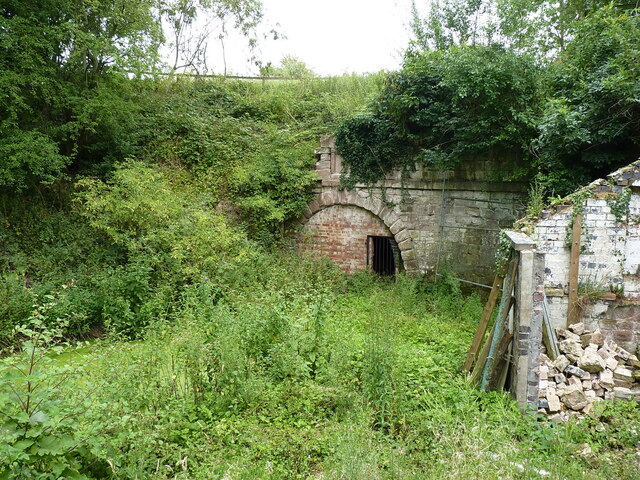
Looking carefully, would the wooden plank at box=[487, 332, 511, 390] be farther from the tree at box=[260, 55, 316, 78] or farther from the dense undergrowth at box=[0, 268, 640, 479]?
the tree at box=[260, 55, 316, 78]

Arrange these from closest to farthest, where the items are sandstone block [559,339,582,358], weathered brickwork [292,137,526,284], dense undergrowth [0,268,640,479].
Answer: dense undergrowth [0,268,640,479] → sandstone block [559,339,582,358] → weathered brickwork [292,137,526,284]

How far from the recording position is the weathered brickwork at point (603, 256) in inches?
250

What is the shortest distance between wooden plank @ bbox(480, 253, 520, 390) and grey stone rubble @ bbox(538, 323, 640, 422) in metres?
0.57

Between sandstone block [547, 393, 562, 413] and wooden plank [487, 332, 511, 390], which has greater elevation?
wooden plank [487, 332, 511, 390]

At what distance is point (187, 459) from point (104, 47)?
8.19 m

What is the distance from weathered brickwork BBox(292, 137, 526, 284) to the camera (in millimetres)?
9211

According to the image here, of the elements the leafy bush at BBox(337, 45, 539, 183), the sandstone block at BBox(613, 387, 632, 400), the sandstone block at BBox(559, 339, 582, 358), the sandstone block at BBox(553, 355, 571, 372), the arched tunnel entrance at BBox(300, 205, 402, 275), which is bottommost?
the sandstone block at BBox(613, 387, 632, 400)

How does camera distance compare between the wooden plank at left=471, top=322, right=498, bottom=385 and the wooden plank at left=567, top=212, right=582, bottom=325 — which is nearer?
the wooden plank at left=471, top=322, right=498, bottom=385

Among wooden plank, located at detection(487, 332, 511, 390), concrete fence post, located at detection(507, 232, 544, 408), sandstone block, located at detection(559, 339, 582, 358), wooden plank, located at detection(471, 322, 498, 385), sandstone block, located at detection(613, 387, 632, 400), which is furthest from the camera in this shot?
sandstone block, located at detection(559, 339, 582, 358)

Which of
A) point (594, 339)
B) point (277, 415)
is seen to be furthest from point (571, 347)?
point (277, 415)

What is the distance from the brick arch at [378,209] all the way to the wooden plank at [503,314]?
15.8 ft

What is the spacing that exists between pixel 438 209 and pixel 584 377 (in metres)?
5.18

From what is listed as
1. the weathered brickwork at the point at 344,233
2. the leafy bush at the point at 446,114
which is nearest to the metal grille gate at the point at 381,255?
the weathered brickwork at the point at 344,233

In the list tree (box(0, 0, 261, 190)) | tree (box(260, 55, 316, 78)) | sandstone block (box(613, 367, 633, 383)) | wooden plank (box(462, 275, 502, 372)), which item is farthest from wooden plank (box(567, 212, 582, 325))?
tree (box(260, 55, 316, 78))
